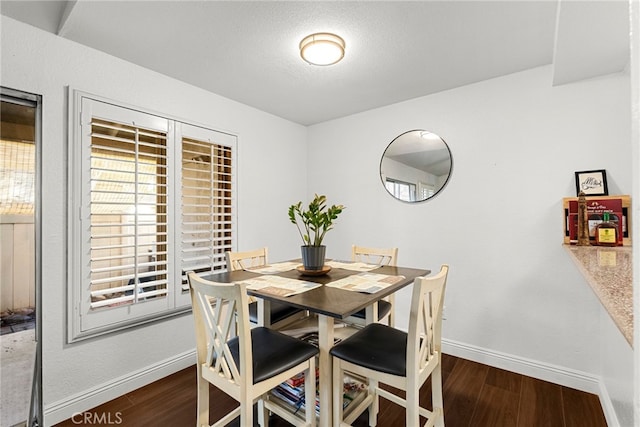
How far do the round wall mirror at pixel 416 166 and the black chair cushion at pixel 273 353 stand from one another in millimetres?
1937

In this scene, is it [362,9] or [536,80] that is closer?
[362,9]

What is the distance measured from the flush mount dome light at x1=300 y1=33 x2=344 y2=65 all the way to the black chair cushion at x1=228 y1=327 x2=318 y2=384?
1.74 m

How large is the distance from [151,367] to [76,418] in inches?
19.0

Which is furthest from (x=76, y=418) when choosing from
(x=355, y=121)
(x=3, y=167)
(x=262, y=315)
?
(x=355, y=121)

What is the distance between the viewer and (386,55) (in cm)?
216

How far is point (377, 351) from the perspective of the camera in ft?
4.91

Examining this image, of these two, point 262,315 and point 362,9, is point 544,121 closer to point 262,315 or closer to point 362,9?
point 362,9

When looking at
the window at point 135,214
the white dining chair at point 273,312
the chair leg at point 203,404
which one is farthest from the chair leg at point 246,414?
the window at point 135,214

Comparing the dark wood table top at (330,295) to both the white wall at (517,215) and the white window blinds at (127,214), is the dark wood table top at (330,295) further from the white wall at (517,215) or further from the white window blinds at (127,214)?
the white wall at (517,215)

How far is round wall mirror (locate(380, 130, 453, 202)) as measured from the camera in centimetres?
280

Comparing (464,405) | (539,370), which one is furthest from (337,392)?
(539,370)

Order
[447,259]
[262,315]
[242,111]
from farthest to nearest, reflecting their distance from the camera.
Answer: [242,111]
[447,259]
[262,315]

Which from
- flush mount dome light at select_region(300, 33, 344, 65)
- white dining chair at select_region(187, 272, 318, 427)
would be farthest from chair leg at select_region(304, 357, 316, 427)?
flush mount dome light at select_region(300, 33, 344, 65)

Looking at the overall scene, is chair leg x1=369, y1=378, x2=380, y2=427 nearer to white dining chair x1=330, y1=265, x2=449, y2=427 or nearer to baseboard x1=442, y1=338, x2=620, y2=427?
white dining chair x1=330, y1=265, x2=449, y2=427
